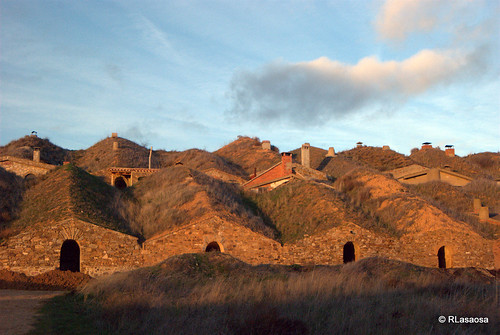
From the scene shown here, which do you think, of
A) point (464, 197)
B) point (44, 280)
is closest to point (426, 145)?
point (464, 197)

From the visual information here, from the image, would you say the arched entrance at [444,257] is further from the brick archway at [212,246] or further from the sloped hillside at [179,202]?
the brick archway at [212,246]

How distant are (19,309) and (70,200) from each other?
13294mm

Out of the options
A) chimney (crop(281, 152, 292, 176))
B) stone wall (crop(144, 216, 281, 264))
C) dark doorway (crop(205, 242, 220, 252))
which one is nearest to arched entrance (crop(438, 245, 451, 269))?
stone wall (crop(144, 216, 281, 264))

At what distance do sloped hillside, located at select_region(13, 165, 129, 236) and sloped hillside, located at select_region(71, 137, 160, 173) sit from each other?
22897 millimetres

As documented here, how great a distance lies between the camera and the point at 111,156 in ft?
187

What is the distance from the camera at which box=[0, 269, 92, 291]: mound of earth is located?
1930cm

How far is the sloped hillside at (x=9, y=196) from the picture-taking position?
25.3 metres

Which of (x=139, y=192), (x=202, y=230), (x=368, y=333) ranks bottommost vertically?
(x=368, y=333)

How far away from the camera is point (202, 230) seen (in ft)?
81.0

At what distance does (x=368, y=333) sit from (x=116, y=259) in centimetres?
1597

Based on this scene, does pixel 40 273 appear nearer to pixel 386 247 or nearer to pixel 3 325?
pixel 3 325

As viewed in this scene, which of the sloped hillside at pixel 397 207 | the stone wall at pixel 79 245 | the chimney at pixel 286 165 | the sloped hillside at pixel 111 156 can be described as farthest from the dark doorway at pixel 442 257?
the sloped hillside at pixel 111 156

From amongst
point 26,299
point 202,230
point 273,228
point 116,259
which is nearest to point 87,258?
point 116,259

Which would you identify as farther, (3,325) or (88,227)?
(88,227)
